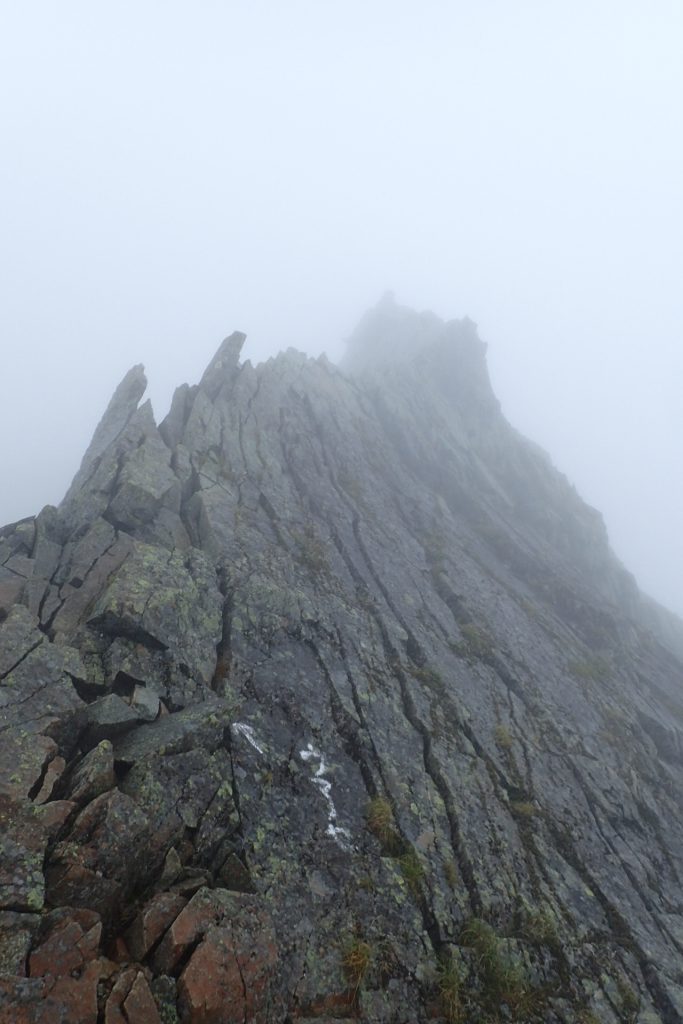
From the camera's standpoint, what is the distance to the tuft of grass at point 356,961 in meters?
11.9

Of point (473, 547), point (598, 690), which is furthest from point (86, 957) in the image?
point (473, 547)

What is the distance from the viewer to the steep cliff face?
10203 millimetres

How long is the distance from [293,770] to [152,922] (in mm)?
6513

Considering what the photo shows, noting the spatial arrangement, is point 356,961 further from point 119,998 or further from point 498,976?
point 119,998

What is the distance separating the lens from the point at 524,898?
16.4m

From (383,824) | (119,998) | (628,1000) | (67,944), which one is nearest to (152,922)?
(119,998)

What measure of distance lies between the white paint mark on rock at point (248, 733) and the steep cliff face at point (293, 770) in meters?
0.08

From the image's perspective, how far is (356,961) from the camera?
39.5 feet

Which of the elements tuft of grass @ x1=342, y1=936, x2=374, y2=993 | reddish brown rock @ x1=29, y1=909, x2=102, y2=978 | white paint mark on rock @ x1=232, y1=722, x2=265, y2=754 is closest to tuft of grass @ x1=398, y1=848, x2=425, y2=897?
tuft of grass @ x1=342, y1=936, x2=374, y2=993

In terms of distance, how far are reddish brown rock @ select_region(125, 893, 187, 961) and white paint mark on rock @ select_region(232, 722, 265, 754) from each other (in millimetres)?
5412

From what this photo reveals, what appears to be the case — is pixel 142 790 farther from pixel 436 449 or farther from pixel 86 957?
pixel 436 449

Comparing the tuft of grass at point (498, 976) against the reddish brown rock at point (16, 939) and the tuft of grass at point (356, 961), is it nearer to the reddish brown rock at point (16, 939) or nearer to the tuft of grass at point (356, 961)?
the tuft of grass at point (356, 961)

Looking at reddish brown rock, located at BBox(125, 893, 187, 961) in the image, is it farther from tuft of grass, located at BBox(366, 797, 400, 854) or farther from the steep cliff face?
tuft of grass, located at BBox(366, 797, 400, 854)

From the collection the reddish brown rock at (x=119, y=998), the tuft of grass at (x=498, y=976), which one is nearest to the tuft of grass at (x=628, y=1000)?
the tuft of grass at (x=498, y=976)
